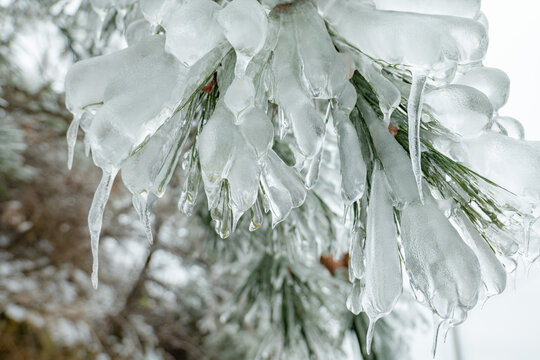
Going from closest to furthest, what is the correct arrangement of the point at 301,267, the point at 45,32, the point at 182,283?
the point at 301,267
the point at 45,32
the point at 182,283

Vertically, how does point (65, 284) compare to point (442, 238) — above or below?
below

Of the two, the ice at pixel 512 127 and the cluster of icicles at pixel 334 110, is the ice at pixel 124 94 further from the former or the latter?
the ice at pixel 512 127

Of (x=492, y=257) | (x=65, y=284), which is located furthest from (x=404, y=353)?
(x=65, y=284)

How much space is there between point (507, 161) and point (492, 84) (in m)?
0.04

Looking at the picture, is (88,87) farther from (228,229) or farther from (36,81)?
(36,81)

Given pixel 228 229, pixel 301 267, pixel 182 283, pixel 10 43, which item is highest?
pixel 228 229

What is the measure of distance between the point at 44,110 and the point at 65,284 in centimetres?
48

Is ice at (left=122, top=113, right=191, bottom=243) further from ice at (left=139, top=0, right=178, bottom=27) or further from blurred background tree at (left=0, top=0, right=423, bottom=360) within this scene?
blurred background tree at (left=0, top=0, right=423, bottom=360)

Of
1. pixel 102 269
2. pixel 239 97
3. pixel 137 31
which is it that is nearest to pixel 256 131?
pixel 239 97

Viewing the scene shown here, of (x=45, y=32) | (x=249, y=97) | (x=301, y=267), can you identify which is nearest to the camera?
(x=249, y=97)

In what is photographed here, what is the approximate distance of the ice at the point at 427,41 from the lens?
148mm

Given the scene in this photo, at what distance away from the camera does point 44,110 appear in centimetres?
90

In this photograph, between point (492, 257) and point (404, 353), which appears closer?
point (492, 257)

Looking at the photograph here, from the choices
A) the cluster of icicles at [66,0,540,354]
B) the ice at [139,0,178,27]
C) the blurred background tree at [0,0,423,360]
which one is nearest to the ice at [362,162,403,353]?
the cluster of icicles at [66,0,540,354]
